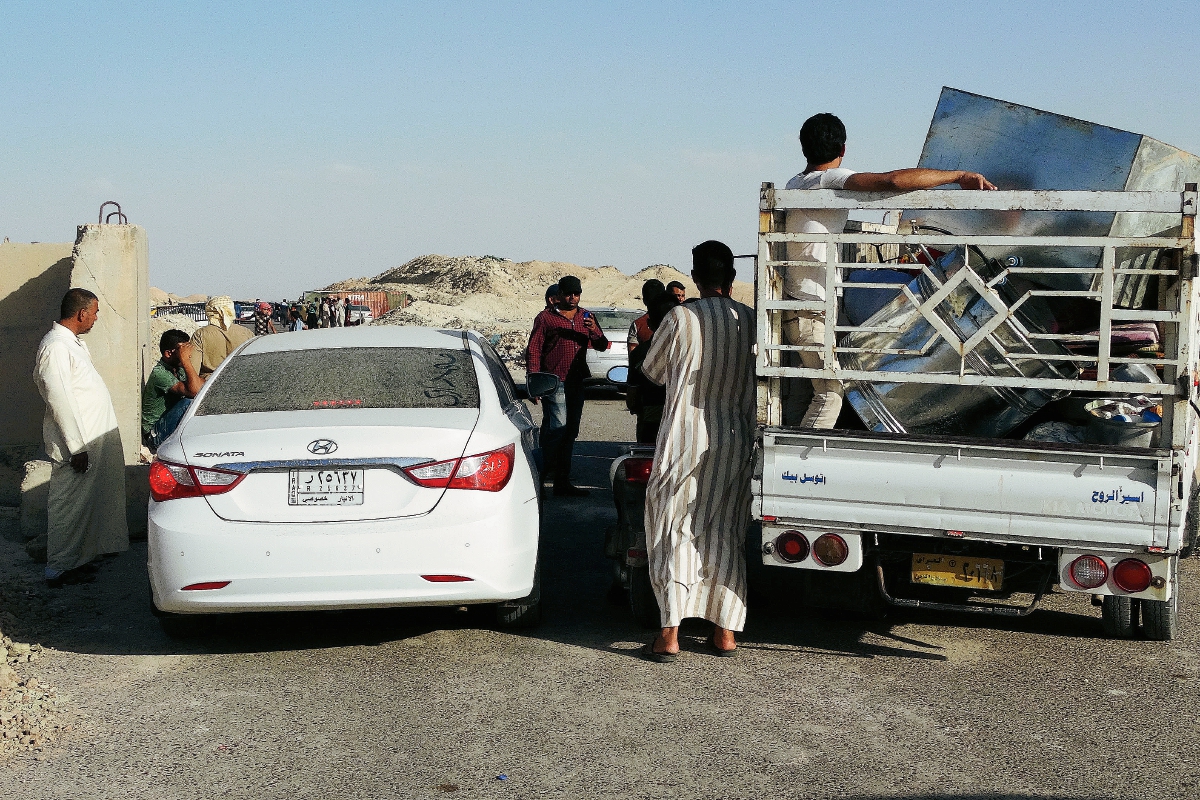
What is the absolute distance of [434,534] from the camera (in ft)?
17.7

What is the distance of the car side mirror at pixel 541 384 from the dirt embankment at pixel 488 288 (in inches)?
1391

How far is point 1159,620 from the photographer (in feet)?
19.3

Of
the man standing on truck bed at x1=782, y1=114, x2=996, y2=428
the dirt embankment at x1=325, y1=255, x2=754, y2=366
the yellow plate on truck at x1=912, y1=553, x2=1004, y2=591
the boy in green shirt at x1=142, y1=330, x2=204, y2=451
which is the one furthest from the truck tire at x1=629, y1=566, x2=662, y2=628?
the dirt embankment at x1=325, y1=255, x2=754, y2=366

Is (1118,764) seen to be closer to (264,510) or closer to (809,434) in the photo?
(809,434)

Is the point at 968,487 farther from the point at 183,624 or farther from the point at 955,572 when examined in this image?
the point at 183,624

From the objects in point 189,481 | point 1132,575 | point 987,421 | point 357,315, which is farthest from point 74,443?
point 357,315

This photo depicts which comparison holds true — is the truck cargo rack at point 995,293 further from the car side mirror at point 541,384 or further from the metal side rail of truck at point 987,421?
the car side mirror at point 541,384

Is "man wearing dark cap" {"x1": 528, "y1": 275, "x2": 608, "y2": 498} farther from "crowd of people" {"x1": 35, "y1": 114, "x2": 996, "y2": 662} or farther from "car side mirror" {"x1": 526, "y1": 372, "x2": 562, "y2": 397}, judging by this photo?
"crowd of people" {"x1": 35, "y1": 114, "x2": 996, "y2": 662}

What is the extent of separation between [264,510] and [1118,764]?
11.7 feet

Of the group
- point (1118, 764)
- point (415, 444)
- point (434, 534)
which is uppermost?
point (415, 444)

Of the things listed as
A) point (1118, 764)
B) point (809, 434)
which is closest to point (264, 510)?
point (809, 434)

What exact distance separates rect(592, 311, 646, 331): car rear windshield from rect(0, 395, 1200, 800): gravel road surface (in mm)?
14545

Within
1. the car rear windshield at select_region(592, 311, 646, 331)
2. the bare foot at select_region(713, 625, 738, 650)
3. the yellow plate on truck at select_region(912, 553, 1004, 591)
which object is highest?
the car rear windshield at select_region(592, 311, 646, 331)

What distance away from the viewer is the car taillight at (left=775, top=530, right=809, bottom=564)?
18.2 ft
